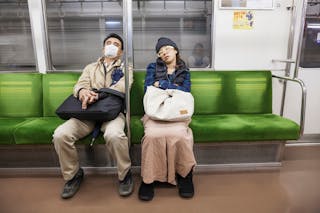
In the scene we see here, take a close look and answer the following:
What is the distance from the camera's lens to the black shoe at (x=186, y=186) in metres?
2.15

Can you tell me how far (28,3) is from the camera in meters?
2.94

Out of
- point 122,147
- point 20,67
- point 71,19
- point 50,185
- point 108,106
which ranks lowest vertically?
point 50,185

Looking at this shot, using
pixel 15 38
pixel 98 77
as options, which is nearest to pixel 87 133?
pixel 98 77

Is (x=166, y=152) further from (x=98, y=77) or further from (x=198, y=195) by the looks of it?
(x=98, y=77)

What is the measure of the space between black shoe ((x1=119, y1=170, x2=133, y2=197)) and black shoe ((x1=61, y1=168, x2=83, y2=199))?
40cm

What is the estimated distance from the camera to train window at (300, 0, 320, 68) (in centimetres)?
313

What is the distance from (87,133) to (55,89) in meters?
0.89

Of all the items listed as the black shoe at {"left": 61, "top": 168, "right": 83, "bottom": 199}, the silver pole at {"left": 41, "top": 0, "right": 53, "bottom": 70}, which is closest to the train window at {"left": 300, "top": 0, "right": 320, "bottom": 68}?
the black shoe at {"left": 61, "top": 168, "right": 83, "bottom": 199}

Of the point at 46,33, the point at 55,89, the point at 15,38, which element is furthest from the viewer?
the point at 15,38

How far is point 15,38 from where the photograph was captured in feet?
10.2

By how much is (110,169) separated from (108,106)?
2.46 ft

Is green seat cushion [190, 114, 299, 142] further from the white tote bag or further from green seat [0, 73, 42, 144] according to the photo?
green seat [0, 73, 42, 144]

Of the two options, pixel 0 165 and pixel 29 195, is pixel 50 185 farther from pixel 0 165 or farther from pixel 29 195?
pixel 0 165

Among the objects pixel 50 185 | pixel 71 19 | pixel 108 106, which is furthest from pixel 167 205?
pixel 71 19
